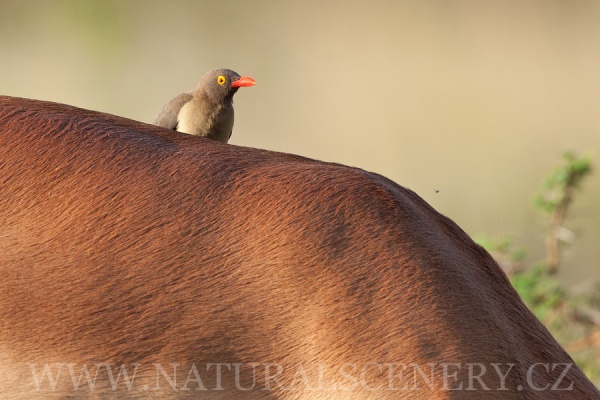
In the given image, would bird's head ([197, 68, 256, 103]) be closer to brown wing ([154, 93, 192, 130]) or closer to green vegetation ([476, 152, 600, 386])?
brown wing ([154, 93, 192, 130])

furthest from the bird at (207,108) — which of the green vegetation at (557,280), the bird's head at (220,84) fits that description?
the green vegetation at (557,280)

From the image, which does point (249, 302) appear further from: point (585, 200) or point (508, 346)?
point (585, 200)

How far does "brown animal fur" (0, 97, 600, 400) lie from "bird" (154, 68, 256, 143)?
1114 millimetres

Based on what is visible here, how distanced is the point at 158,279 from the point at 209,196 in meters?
0.18

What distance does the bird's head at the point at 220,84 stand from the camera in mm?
2846

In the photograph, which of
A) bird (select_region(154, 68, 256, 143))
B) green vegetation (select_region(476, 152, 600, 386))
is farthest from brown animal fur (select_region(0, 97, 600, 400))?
green vegetation (select_region(476, 152, 600, 386))

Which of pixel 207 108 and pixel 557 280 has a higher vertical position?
pixel 207 108

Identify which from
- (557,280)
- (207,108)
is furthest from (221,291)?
(557,280)

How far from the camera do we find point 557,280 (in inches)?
214

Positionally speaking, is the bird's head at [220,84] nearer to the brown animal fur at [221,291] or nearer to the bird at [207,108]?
the bird at [207,108]

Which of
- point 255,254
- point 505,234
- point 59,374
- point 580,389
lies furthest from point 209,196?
point 505,234

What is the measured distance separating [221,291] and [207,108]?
1.34 m

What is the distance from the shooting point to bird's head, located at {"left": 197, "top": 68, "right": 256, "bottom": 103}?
9.34 feet

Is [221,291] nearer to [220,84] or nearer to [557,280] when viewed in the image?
[220,84]
